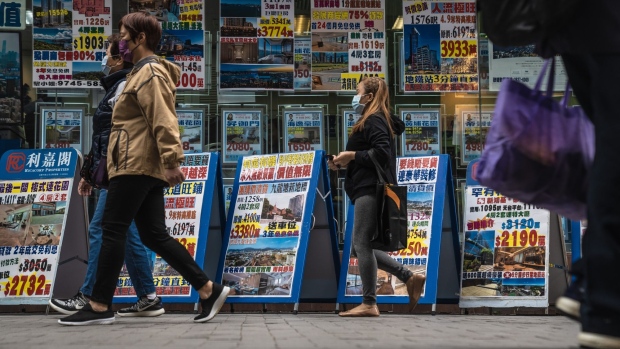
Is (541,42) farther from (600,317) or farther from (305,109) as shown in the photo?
(305,109)

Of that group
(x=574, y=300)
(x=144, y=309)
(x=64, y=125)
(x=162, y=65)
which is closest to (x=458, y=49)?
(x=64, y=125)

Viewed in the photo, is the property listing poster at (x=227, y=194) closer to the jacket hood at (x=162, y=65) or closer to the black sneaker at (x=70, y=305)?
the black sneaker at (x=70, y=305)

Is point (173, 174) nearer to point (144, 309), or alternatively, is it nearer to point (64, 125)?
point (144, 309)

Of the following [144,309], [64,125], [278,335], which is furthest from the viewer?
[64,125]

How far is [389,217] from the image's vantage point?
760 centimetres

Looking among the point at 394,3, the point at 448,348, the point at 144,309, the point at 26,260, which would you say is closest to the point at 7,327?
the point at 144,309

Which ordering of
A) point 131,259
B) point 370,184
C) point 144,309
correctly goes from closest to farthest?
1. point 144,309
2. point 131,259
3. point 370,184

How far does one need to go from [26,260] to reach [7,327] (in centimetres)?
214

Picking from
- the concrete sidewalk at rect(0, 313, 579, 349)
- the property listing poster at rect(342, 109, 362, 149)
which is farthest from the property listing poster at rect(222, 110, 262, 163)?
the concrete sidewalk at rect(0, 313, 579, 349)

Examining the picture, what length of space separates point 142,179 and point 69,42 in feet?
12.8

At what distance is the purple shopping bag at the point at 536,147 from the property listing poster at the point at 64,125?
655 cm

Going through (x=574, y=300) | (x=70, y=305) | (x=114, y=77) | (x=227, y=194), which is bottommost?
(x=70, y=305)

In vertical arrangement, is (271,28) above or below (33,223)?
above

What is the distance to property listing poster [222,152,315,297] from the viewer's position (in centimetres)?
830
